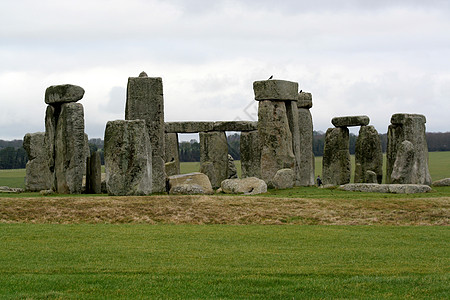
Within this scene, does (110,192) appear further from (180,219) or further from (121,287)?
(121,287)

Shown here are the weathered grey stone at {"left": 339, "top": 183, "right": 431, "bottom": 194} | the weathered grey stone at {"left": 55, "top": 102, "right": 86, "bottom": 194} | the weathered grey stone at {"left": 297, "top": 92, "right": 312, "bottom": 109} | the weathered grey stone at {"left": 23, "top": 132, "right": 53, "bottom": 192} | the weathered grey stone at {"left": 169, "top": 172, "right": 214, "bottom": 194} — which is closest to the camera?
the weathered grey stone at {"left": 169, "top": 172, "right": 214, "bottom": 194}

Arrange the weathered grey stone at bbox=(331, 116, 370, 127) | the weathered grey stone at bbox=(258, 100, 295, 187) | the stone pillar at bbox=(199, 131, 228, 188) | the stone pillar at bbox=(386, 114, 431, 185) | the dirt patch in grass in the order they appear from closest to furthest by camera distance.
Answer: the dirt patch in grass
the stone pillar at bbox=(386, 114, 431, 185)
the weathered grey stone at bbox=(258, 100, 295, 187)
the weathered grey stone at bbox=(331, 116, 370, 127)
the stone pillar at bbox=(199, 131, 228, 188)

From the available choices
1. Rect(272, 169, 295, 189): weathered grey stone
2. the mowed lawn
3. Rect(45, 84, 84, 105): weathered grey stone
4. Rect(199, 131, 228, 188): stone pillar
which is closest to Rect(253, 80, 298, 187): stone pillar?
Rect(272, 169, 295, 189): weathered grey stone

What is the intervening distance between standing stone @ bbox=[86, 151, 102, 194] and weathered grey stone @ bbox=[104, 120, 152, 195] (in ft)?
9.35

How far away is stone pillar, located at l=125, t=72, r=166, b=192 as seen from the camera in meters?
22.9

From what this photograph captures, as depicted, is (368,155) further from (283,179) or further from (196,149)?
(196,149)

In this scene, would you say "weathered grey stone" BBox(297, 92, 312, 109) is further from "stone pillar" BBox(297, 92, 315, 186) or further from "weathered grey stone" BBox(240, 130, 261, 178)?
"weathered grey stone" BBox(240, 130, 261, 178)

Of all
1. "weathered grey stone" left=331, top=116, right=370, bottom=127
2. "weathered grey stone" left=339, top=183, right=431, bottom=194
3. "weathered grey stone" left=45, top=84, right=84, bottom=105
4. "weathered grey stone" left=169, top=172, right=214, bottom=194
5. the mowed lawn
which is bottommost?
the mowed lawn

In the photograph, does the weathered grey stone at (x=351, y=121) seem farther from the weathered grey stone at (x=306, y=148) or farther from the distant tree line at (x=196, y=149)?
the distant tree line at (x=196, y=149)

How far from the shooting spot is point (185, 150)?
8412cm

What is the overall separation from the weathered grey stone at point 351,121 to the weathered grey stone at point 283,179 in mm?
6508

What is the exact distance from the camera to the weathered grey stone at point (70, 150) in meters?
23.2

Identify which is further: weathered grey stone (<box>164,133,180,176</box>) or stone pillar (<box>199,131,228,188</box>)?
stone pillar (<box>199,131,228,188</box>)

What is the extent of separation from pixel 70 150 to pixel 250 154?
1331cm
